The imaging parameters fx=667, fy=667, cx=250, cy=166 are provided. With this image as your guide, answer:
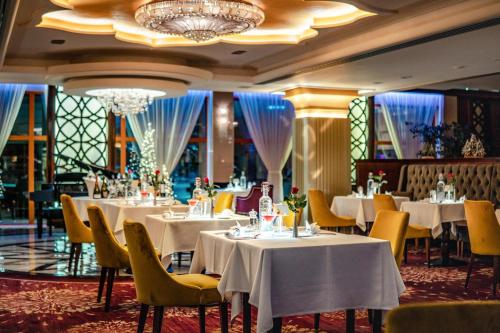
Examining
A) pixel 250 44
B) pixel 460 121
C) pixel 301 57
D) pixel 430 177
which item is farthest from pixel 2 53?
pixel 460 121

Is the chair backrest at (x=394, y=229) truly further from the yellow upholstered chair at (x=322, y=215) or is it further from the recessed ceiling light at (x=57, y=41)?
the recessed ceiling light at (x=57, y=41)

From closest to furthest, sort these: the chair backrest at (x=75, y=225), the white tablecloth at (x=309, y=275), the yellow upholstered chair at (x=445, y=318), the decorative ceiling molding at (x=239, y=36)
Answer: the yellow upholstered chair at (x=445, y=318) → the white tablecloth at (x=309, y=275) → the chair backrest at (x=75, y=225) → the decorative ceiling molding at (x=239, y=36)

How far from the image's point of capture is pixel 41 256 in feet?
→ 30.3

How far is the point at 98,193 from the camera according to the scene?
9609 millimetres

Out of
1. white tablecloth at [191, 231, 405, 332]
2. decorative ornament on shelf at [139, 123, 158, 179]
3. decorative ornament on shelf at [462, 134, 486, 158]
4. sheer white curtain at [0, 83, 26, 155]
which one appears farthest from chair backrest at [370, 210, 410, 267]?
sheer white curtain at [0, 83, 26, 155]

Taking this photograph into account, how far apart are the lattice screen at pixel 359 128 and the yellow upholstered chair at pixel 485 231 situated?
8.84 m

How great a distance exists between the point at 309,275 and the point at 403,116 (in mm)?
12574

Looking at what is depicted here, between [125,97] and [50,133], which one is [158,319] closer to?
[125,97]

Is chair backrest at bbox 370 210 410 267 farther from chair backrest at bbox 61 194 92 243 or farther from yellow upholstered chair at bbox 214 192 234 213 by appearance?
chair backrest at bbox 61 194 92 243

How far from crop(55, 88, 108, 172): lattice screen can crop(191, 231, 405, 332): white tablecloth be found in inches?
395

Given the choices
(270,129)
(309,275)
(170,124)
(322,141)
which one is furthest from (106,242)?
(270,129)

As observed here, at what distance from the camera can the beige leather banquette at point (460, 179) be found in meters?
9.63

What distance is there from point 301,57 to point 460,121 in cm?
741

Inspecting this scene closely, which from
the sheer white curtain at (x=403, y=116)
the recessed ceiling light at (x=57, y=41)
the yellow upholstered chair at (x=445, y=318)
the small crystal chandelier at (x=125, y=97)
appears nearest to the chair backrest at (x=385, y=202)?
the small crystal chandelier at (x=125, y=97)
